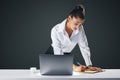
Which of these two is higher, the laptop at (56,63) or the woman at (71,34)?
the woman at (71,34)

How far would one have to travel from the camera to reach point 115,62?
19.7ft

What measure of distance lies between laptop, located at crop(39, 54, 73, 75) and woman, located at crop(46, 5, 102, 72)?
66cm

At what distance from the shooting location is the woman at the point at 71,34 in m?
3.81

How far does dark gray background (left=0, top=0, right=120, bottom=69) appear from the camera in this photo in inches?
227

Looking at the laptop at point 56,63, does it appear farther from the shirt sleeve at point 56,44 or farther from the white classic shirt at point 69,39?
the white classic shirt at point 69,39

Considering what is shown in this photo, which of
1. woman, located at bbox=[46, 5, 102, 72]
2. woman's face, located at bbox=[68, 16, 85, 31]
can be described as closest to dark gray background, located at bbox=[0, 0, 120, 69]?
woman, located at bbox=[46, 5, 102, 72]

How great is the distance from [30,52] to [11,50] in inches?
14.3

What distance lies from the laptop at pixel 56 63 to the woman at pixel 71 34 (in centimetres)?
66

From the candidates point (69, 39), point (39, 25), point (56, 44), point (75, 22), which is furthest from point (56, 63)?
point (39, 25)

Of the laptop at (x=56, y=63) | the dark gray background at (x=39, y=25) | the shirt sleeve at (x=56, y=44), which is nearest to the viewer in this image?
the laptop at (x=56, y=63)

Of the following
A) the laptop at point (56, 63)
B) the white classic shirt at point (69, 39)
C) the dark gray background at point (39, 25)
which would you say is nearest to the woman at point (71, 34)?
the white classic shirt at point (69, 39)

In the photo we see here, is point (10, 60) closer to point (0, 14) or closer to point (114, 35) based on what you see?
point (0, 14)

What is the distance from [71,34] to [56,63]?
1.15 metres

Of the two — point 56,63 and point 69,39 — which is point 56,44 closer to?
point 69,39
